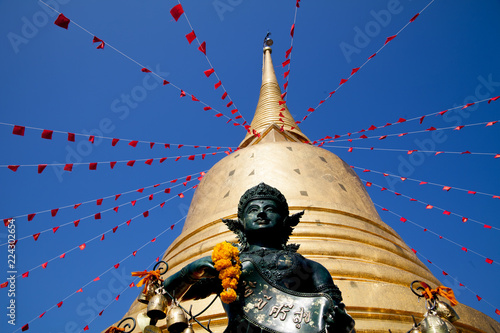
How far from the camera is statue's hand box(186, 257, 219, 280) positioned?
10.1 ft

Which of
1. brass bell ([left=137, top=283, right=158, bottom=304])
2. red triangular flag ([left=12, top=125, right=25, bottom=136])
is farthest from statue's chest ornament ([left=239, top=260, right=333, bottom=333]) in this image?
red triangular flag ([left=12, top=125, right=25, bottom=136])

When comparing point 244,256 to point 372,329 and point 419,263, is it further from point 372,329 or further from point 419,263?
point 419,263

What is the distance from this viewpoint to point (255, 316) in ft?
9.51

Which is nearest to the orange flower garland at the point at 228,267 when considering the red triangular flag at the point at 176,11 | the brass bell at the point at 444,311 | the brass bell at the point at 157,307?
the brass bell at the point at 157,307

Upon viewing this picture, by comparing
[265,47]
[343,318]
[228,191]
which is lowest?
[343,318]

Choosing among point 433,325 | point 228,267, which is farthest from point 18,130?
point 433,325

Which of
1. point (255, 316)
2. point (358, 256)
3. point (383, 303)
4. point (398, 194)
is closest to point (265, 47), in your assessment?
point (398, 194)

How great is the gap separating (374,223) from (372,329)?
11.1ft

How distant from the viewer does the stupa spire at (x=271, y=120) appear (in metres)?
11.8

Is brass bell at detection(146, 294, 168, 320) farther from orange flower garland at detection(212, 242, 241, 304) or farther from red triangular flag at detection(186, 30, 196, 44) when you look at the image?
red triangular flag at detection(186, 30, 196, 44)

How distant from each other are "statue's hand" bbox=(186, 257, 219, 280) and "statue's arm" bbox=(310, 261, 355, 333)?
86 centimetres

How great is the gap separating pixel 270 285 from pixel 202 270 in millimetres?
557

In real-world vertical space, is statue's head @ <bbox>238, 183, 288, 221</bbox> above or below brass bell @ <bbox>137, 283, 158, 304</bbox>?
above

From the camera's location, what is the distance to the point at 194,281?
3.19 metres
